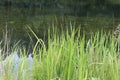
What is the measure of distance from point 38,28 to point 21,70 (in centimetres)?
1397

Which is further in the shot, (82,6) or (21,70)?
(82,6)

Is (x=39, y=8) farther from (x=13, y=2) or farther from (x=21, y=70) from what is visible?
(x=21, y=70)

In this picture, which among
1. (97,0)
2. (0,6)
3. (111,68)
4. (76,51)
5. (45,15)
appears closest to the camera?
(111,68)

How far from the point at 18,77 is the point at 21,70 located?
10 centimetres

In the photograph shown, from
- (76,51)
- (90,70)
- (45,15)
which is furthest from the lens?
(45,15)

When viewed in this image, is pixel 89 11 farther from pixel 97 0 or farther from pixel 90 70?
pixel 90 70

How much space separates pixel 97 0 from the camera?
114ft

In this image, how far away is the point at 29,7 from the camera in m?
26.9

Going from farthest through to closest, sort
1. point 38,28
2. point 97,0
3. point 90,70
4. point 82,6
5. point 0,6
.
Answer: point 97,0 < point 82,6 < point 0,6 < point 38,28 < point 90,70

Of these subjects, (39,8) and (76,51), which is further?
(39,8)

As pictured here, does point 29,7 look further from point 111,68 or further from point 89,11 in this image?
point 111,68

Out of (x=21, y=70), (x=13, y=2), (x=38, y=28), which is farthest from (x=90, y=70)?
(x=13, y=2)

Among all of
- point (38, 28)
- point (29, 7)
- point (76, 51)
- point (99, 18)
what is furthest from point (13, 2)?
point (76, 51)

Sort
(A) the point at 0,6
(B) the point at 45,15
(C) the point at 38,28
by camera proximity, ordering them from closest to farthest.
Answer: (C) the point at 38,28 → (B) the point at 45,15 → (A) the point at 0,6
